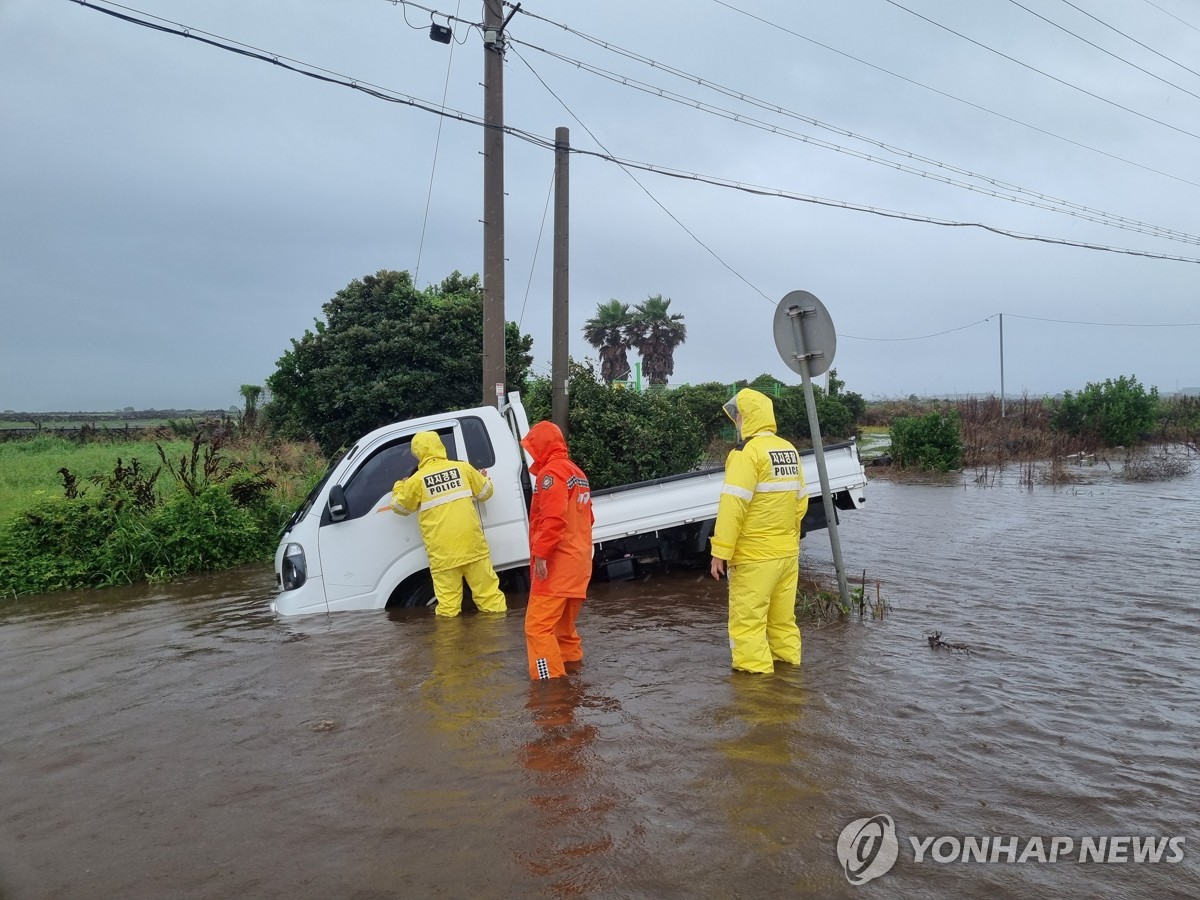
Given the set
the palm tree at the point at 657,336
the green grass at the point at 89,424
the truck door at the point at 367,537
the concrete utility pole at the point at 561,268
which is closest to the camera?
the truck door at the point at 367,537

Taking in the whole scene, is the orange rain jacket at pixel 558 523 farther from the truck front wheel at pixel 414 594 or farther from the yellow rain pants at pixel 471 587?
the truck front wheel at pixel 414 594

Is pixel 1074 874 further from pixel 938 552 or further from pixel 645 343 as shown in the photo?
pixel 645 343

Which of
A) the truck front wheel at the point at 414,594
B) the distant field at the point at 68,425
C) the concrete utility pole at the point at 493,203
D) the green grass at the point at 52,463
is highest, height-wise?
the concrete utility pole at the point at 493,203

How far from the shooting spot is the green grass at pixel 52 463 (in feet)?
40.7

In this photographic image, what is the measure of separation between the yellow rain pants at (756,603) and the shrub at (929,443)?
17771 mm

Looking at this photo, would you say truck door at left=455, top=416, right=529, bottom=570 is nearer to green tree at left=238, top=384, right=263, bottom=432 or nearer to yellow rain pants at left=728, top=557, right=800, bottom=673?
yellow rain pants at left=728, top=557, right=800, bottom=673

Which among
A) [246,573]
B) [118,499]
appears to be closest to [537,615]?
[246,573]

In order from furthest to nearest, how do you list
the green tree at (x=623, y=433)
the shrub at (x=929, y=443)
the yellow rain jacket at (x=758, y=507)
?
the shrub at (x=929, y=443) < the green tree at (x=623, y=433) < the yellow rain jacket at (x=758, y=507)

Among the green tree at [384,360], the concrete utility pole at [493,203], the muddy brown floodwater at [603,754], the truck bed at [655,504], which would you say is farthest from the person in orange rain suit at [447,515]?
the green tree at [384,360]

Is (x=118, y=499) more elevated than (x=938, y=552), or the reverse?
(x=118, y=499)

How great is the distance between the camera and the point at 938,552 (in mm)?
10586

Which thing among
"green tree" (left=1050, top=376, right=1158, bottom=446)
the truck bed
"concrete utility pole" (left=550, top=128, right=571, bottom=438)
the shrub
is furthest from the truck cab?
"green tree" (left=1050, top=376, right=1158, bottom=446)

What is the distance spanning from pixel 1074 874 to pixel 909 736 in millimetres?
1333

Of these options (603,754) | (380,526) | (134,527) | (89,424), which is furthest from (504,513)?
(89,424)
